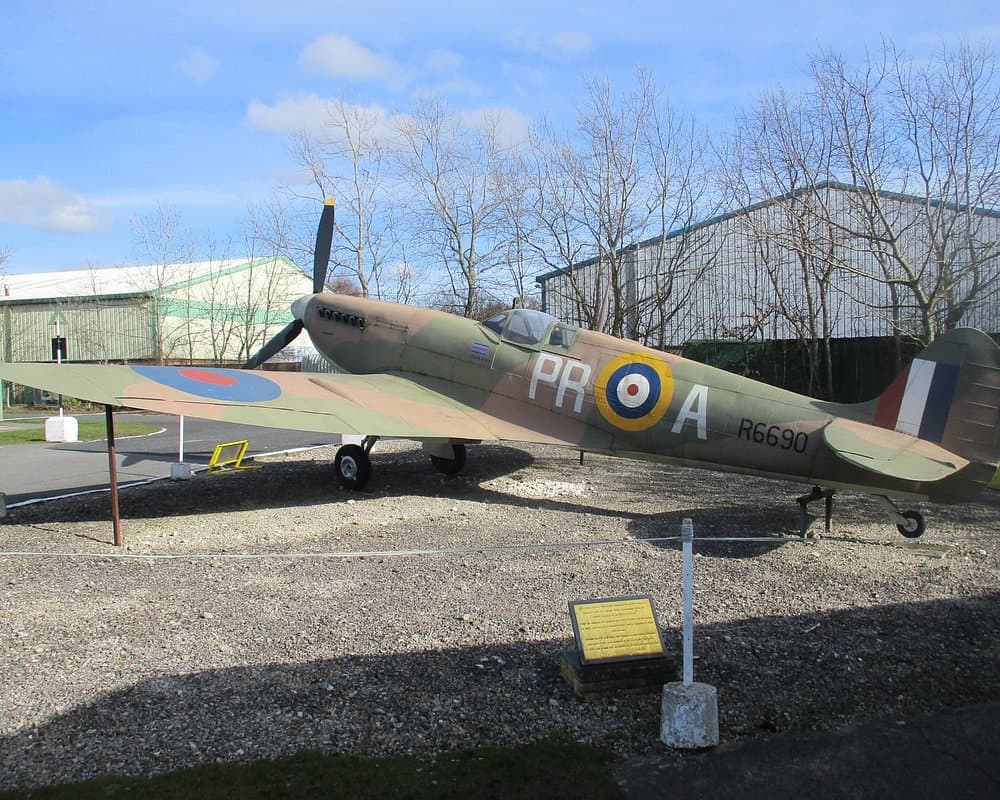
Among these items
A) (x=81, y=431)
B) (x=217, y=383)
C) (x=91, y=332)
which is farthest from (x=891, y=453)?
(x=91, y=332)

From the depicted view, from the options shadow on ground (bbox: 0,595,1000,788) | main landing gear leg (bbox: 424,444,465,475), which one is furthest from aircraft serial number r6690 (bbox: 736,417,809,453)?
main landing gear leg (bbox: 424,444,465,475)

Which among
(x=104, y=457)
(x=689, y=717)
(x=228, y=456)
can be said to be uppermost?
(x=689, y=717)

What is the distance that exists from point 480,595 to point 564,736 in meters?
2.19

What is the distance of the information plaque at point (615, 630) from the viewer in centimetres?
406

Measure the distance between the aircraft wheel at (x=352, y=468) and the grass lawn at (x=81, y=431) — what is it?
39.2 feet

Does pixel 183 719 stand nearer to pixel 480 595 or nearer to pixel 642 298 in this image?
pixel 480 595

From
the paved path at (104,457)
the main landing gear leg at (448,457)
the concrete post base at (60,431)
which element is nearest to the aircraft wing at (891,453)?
the main landing gear leg at (448,457)

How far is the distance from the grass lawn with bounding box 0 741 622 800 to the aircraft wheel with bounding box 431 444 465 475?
332 inches

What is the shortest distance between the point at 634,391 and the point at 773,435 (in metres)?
1.84

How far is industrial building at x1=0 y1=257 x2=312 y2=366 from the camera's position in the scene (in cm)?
3719

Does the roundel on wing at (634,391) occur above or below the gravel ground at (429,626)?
above

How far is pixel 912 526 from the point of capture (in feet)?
24.3

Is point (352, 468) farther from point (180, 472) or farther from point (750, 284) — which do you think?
point (750, 284)

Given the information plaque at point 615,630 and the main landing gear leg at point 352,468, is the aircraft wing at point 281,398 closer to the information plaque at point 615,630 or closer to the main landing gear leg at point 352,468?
the main landing gear leg at point 352,468
